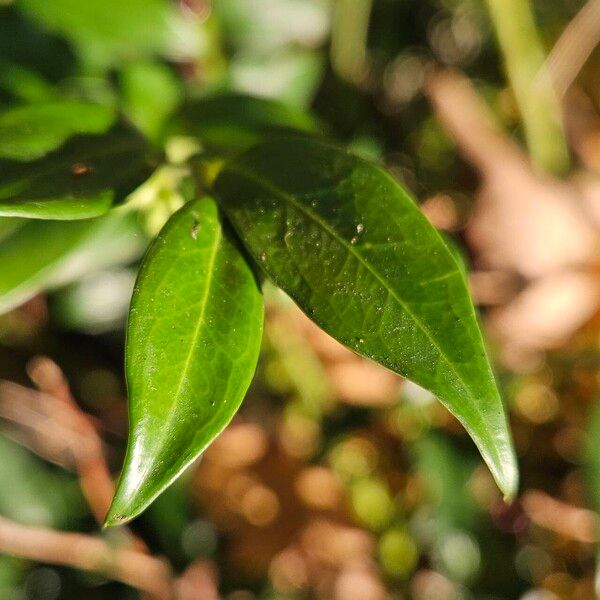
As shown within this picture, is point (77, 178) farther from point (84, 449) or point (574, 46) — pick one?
point (574, 46)

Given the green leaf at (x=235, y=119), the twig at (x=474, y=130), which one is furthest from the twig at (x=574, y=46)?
the green leaf at (x=235, y=119)

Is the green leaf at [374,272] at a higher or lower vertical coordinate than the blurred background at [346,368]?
higher

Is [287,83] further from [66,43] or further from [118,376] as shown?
[118,376]

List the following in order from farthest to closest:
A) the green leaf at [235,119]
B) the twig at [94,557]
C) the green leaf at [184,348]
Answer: the twig at [94,557]
the green leaf at [235,119]
the green leaf at [184,348]

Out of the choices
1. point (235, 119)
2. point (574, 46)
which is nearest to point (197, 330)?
point (235, 119)

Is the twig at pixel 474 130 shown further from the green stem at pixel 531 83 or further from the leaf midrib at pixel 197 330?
the leaf midrib at pixel 197 330

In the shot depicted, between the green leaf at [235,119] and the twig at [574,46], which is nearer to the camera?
the green leaf at [235,119]

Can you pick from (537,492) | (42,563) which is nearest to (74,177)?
(42,563)

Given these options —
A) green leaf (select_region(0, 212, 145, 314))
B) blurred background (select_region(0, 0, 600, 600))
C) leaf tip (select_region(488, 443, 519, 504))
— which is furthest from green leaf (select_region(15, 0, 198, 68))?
leaf tip (select_region(488, 443, 519, 504))
